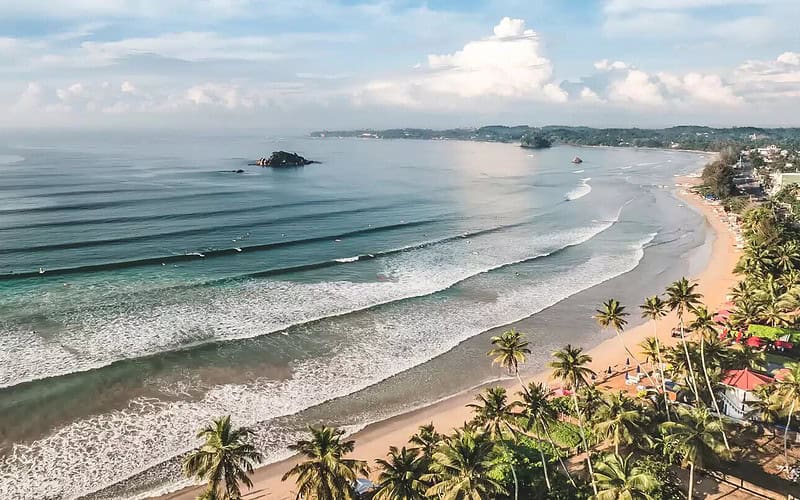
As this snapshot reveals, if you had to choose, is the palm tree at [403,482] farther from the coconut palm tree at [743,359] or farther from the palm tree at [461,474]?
the coconut palm tree at [743,359]

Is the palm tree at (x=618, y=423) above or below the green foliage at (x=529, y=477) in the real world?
above

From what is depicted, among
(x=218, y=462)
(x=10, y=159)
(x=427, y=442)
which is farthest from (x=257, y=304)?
(x=10, y=159)

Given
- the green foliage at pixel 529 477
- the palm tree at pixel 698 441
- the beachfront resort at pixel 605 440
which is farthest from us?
the palm tree at pixel 698 441

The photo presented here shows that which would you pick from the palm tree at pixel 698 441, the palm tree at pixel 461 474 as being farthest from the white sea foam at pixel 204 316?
the palm tree at pixel 698 441

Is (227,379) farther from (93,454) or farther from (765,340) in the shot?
(765,340)

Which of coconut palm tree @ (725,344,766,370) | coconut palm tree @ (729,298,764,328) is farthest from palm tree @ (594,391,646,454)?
coconut palm tree @ (729,298,764,328)
